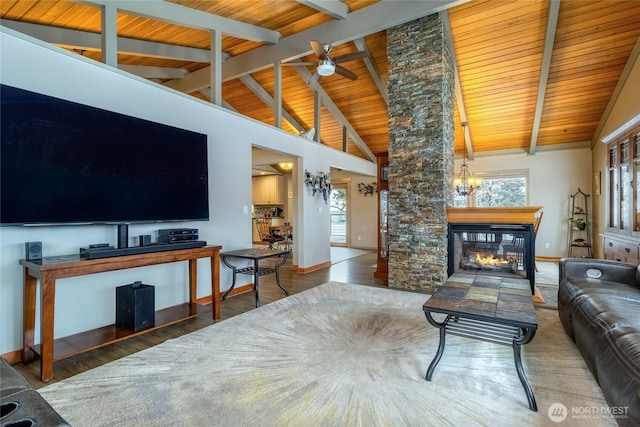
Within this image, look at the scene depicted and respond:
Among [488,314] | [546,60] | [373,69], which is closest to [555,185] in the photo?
[546,60]

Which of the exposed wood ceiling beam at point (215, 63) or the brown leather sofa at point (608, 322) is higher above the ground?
the exposed wood ceiling beam at point (215, 63)

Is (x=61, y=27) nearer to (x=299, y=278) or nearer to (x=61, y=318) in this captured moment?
(x=61, y=318)

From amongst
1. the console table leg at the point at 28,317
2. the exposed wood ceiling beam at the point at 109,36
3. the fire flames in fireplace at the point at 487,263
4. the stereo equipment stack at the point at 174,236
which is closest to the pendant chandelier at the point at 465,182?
the fire flames in fireplace at the point at 487,263

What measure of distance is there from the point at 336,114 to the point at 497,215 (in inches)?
166

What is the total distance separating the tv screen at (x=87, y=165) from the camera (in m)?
2.19

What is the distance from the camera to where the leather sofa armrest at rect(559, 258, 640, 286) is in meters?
2.71

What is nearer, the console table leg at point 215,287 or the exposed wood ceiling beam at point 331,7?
the console table leg at point 215,287

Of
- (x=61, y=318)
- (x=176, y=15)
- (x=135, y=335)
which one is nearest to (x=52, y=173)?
(x=61, y=318)

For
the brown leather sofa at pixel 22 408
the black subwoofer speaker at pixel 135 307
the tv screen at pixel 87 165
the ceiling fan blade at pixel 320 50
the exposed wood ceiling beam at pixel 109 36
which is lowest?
the black subwoofer speaker at pixel 135 307

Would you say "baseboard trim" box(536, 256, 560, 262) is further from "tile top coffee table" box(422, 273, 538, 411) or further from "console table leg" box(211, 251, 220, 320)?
"console table leg" box(211, 251, 220, 320)

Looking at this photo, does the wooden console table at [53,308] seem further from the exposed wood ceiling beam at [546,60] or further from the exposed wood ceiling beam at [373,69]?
the exposed wood ceiling beam at [546,60]

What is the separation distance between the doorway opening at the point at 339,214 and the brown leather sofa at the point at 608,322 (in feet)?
23.7

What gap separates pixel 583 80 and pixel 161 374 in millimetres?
7359

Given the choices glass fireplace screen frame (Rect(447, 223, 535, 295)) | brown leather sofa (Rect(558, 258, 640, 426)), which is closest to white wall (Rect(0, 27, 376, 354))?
glass fireplace screen frame (Rect(447, 223, 535, 295))
